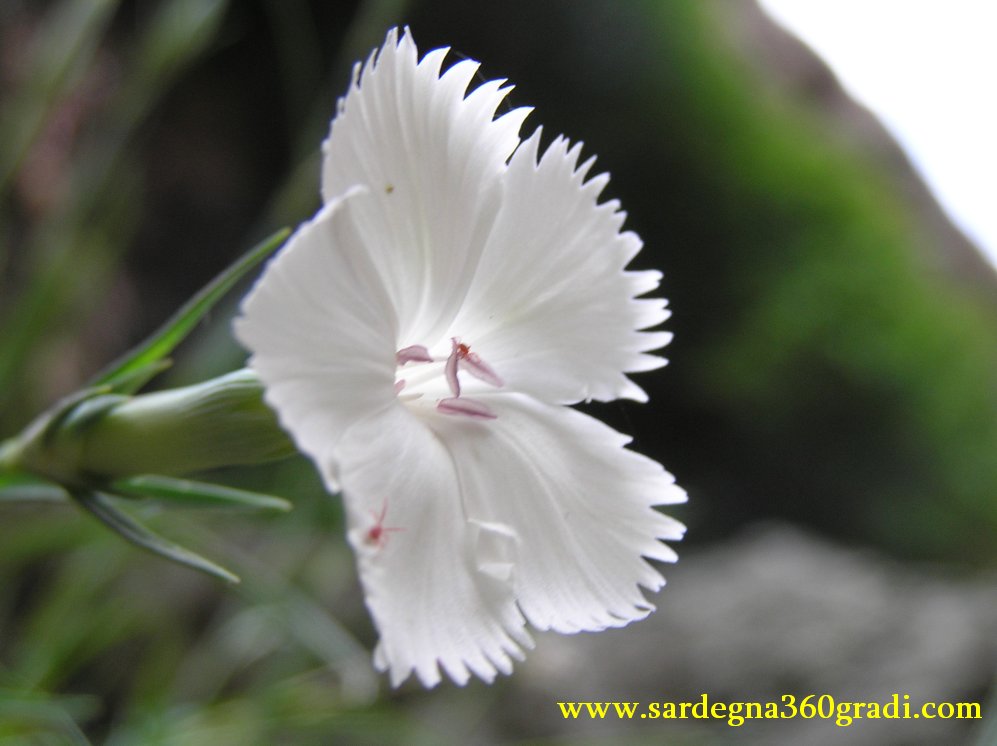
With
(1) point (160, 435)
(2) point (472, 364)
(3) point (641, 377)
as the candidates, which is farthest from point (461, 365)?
(3) point (641, 377)

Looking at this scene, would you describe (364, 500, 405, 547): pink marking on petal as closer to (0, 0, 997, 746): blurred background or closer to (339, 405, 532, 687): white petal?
(339, 405, 532, 687): white petal

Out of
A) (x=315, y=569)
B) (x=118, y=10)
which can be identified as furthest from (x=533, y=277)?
(x=118, y=10)

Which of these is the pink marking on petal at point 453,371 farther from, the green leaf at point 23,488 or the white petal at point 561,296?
the green leaf at point 23,488

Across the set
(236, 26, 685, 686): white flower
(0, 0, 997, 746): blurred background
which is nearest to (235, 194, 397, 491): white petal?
(236, 26, 685, 686): white flower

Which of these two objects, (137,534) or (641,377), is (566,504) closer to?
(137,534)

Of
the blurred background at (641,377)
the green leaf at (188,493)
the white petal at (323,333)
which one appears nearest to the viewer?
the white petal at (323,333)

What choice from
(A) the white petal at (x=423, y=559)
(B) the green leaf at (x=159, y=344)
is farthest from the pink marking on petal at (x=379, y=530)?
(B) the green leaf at (x=159, y=344)
